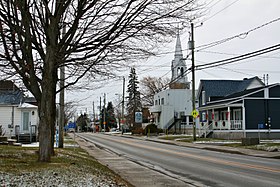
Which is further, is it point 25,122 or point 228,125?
point 228,125

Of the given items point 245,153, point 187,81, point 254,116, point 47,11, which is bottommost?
point 245,153

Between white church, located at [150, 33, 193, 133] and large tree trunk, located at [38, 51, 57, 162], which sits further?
white church, located at [150, 33, 193, 133]

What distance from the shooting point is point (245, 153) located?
79.1 feet

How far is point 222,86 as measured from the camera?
53906 mm

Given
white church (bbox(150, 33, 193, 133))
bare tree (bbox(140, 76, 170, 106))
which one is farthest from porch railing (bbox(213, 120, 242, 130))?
bare tree (bbox(140, 76, 170, 106))

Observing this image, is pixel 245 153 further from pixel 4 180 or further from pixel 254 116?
pixel 4 180

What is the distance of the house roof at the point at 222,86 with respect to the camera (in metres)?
52.8

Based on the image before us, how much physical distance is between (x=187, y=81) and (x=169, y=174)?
Answer: 264ft

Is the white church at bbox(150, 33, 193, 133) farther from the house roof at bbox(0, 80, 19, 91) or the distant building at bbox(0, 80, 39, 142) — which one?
the house roof at bbox(0, 80, 19, 91)

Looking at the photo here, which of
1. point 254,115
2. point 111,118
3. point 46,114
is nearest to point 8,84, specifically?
point 46,114

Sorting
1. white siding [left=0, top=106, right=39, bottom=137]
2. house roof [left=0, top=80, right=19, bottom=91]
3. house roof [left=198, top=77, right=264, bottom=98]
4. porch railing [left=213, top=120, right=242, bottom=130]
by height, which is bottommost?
porch railing [left=213, top=120, right=242, bottom=130]

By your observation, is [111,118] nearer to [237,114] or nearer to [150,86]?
[150,86]

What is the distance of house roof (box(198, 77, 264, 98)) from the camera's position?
52.8 meters

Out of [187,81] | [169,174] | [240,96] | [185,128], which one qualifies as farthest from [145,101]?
[169,174]
